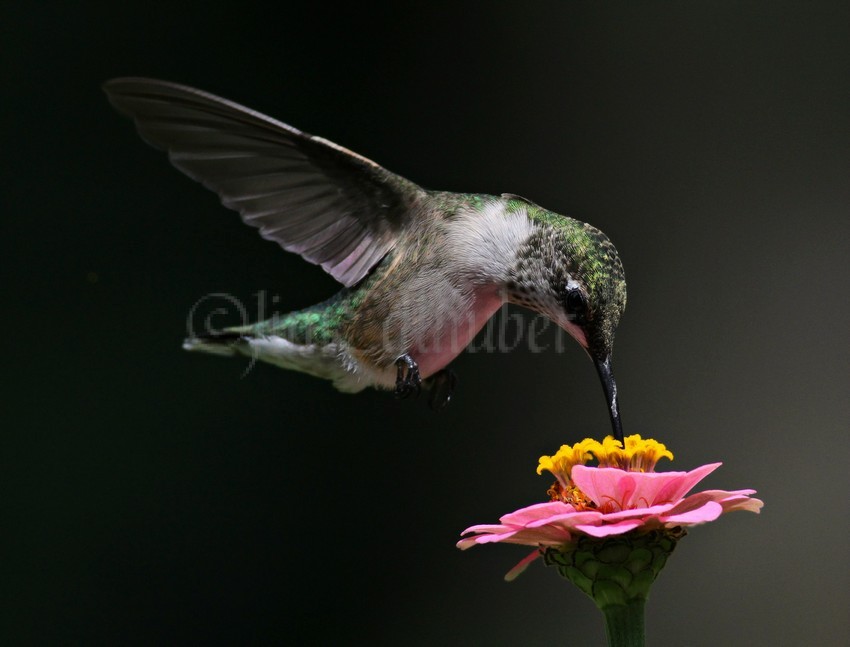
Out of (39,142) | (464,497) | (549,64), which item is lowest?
(464,497)

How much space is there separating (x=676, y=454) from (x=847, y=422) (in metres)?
0.33

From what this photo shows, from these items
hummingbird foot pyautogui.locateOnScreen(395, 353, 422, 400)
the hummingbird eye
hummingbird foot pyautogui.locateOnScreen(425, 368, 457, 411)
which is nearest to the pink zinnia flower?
the hummingbird eye

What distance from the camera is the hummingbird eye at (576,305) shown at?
2.31 ft

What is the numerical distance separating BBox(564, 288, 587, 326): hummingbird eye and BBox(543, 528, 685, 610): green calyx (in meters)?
0.19

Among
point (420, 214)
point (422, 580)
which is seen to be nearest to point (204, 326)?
point (422, 580)

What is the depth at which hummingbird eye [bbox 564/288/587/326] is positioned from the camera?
0.71m

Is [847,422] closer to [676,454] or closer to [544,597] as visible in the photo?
[676,454]

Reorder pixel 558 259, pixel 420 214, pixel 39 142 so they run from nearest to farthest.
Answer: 1. pixel 558 259
2. pixel 420 214
3. pixel 39 142

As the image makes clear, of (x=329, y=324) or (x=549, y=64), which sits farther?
(x=549, y=64)

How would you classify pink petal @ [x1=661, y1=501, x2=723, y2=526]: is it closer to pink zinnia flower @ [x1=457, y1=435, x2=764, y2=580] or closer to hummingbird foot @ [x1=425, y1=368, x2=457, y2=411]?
pink zinnia flower @ [x1=457, y1=435, x2=764, y2=580]

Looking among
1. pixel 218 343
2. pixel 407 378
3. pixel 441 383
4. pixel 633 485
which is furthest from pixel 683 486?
pixel 218 343

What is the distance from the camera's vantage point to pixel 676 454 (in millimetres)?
1705

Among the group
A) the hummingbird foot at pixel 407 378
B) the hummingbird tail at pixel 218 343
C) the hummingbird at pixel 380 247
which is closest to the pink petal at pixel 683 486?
the hummingbird at pixel 380 247

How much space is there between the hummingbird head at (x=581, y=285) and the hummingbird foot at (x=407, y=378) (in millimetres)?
132
